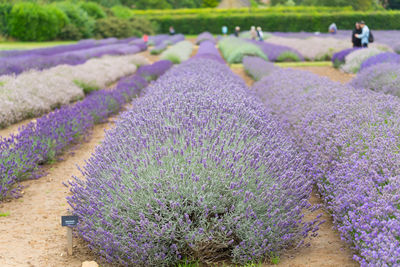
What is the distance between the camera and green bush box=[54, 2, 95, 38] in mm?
27047

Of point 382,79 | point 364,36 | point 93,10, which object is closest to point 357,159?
point 382,79

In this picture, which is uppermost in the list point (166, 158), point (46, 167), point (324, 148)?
point (166, 158)

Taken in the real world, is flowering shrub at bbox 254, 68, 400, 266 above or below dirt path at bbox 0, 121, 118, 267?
above

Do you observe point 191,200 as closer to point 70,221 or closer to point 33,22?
point 70,221

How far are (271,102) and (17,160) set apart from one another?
378 centimetres

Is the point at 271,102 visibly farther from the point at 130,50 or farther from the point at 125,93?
the point at 130,50

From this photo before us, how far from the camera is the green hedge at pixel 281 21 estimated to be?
117 feet

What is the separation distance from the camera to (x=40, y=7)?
77.4ft

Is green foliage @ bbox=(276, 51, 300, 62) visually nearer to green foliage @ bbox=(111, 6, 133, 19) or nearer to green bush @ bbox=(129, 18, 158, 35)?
green bush @ bbox=(129, 18, 158, 35)

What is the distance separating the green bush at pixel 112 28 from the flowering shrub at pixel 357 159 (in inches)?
1002

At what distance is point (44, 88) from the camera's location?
26.6 feet

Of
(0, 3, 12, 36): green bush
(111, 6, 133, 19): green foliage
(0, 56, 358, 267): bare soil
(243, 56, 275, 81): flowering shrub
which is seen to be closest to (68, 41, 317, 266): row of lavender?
(0, 56, 358, 267): bare soil

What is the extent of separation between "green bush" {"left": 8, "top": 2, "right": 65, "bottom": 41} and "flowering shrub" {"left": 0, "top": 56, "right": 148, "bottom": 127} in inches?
536

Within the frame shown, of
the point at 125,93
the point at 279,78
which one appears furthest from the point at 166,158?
the point at 125,93
